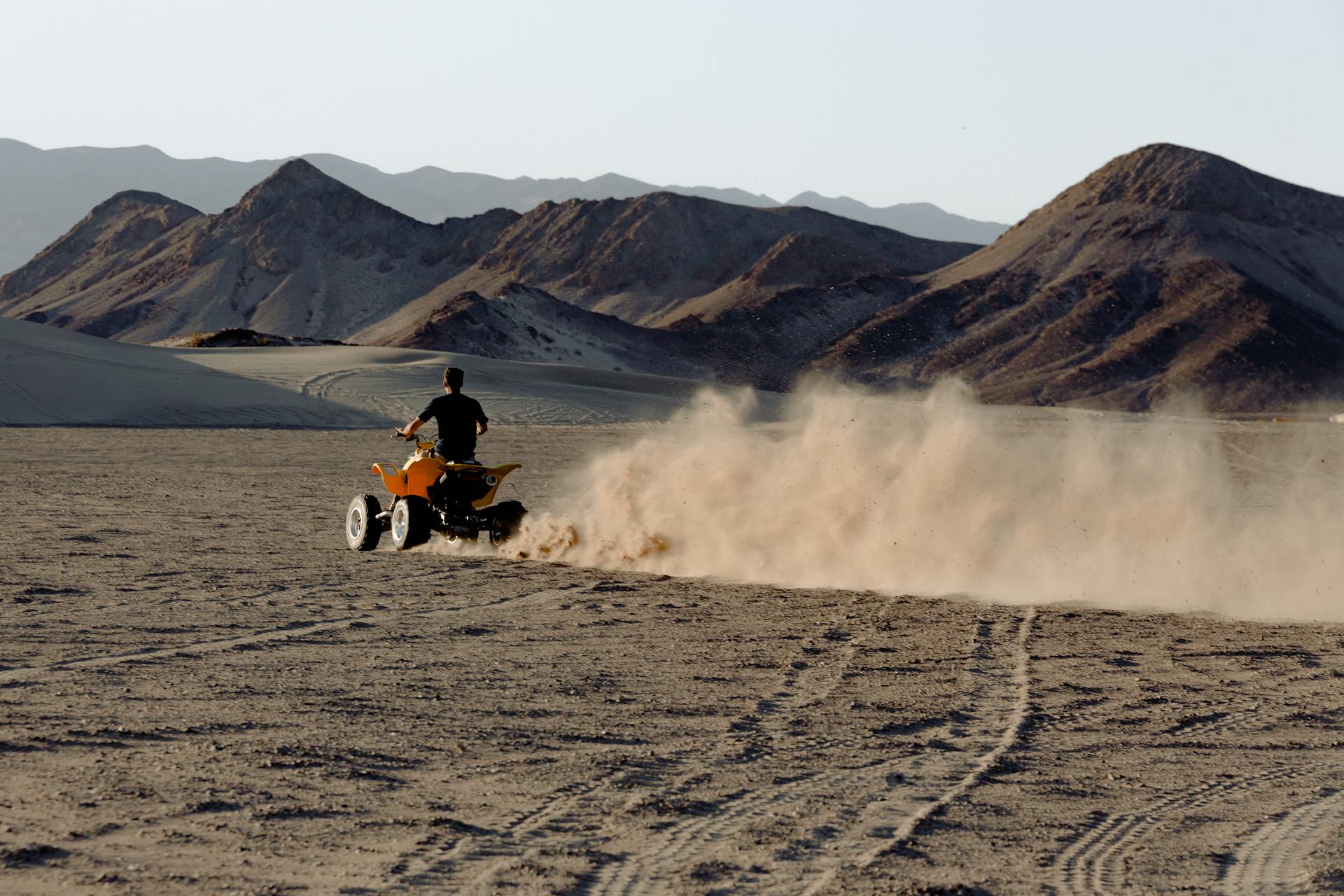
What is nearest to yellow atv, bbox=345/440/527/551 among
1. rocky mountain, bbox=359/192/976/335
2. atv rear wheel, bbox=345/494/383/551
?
atv rear wheel, bbox=345/494/383/551

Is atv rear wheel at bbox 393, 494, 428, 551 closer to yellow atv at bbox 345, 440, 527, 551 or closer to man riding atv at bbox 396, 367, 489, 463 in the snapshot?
yellow atv at bbox 345, 440, 527, 551

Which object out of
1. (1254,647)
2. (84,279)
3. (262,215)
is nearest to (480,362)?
(1254,647)

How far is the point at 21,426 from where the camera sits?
35.6 meters

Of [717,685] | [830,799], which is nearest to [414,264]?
[717,685]

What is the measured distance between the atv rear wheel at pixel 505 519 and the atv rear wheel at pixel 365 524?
1.27 metres

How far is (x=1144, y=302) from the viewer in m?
94.4

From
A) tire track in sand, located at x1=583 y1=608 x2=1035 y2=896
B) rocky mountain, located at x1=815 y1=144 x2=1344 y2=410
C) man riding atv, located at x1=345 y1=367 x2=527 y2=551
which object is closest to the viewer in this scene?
tire track in sand, located at x1=583 y1=608 x2=1035 y2=896

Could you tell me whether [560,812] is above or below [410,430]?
below

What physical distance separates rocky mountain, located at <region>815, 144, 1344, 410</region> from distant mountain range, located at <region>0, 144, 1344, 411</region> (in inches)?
7.8

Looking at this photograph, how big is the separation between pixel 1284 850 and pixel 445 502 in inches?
354

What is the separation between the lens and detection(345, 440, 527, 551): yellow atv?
13.3 m

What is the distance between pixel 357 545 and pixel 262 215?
114m

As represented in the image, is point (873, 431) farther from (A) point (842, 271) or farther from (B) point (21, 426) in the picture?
(A) point (842, 271)

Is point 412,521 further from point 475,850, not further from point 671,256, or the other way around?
point 671,256
